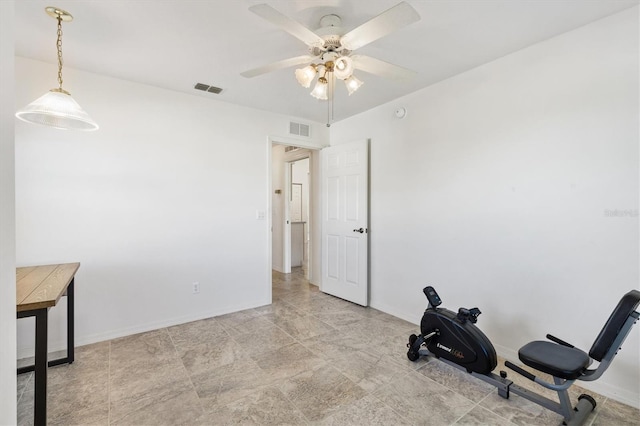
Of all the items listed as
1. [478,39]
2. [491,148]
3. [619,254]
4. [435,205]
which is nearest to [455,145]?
[491,148]

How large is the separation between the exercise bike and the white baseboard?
2138 millimetres

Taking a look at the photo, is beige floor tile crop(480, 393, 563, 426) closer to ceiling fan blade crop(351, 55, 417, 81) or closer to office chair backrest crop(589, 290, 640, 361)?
office chair backrest crop(589, 290, 640, 361)

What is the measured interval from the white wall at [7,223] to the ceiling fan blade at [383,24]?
1.37 m

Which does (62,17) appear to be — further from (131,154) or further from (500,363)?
(500,363)

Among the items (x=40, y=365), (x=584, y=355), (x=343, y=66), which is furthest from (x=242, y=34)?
(x=584, y=355)

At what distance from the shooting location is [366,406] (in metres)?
1.87

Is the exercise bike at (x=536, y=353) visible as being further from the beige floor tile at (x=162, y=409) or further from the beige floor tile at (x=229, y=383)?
the beige floor tile at (x=162, y=409)

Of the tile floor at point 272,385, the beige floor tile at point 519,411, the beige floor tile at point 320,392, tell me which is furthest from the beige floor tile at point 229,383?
the beige floor tile at point 519,411

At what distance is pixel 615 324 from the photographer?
1.59m

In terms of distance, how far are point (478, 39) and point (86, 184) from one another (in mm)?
3577

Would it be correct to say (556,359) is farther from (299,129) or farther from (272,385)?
(299,129)

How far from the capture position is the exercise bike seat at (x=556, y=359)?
1634 millimetres

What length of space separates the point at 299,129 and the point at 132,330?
3.08 m

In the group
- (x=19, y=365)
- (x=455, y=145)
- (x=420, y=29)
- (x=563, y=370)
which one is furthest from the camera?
(x=455, y=145)
